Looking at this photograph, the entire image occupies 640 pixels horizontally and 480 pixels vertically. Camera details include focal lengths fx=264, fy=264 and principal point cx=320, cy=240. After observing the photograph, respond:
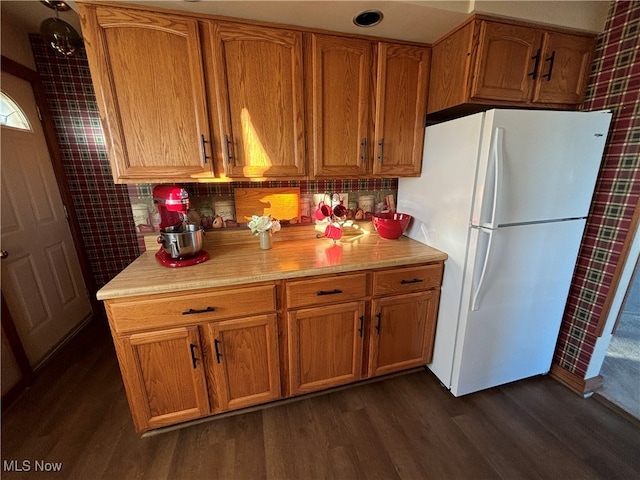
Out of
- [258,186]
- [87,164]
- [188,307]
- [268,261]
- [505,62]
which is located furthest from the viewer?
[87,164]

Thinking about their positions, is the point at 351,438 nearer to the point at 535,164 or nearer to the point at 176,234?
the point at 176,234

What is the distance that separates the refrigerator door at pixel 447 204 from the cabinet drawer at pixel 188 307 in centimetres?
109

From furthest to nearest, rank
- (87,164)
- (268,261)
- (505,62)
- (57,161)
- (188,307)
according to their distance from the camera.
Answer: (87,164)
(57,161)
(268,261)
(505,62)
(188,307)

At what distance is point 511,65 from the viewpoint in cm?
145

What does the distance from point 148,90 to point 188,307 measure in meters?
1.10

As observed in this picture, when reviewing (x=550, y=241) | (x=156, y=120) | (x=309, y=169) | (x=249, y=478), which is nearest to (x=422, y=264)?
(x=550, y=241)

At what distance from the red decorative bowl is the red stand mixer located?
1172mm

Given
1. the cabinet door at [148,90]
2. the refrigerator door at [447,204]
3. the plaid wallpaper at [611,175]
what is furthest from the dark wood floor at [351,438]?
the cabinet door at [148,90]

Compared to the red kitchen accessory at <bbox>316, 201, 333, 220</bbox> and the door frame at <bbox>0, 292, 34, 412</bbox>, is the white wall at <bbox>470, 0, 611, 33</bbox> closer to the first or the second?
the red kitchen accessory at <bbox>316, 201, 333, 220</bbox>

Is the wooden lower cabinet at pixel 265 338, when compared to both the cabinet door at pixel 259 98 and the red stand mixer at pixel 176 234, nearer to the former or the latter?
the red stand mixer at pixel 176 234

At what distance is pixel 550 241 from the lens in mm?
1559

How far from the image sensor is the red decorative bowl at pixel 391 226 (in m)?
1.89

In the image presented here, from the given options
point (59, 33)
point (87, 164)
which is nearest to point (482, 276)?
point (59, 33)

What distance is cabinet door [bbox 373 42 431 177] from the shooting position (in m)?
1.61
